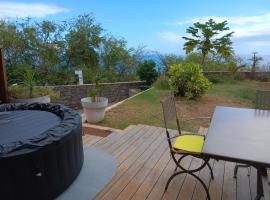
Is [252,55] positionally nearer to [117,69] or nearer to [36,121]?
[117,69]

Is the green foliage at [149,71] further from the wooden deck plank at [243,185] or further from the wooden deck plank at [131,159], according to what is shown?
the wooden deck plank at [243,185]

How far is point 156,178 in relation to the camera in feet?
8.80

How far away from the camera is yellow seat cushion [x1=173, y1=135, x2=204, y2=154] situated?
231 centimetres

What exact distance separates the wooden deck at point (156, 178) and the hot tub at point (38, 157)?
428 mm

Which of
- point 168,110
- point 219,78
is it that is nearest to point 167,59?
point 219,78

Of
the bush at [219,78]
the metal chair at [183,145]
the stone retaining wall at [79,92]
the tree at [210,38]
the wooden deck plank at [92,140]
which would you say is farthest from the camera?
the bush at [219,78]

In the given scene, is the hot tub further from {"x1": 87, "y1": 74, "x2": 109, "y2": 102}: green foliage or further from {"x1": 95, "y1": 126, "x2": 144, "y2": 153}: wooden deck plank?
{"x1": 87, "y1": 74, "x2": 109, "y2": 102}: green foliage

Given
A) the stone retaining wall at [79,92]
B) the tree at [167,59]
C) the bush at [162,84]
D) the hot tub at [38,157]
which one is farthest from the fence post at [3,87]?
the tree at [167,59]

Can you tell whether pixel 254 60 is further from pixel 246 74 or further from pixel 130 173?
pixel 130 173

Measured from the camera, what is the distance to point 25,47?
9.52m

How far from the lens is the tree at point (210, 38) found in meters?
8.52

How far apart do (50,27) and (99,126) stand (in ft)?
22.2

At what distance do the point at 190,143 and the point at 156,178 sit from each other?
55 cm

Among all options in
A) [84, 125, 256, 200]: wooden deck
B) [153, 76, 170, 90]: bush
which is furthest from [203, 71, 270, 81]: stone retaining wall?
[84, 125, 256, 200]: wooden deck
